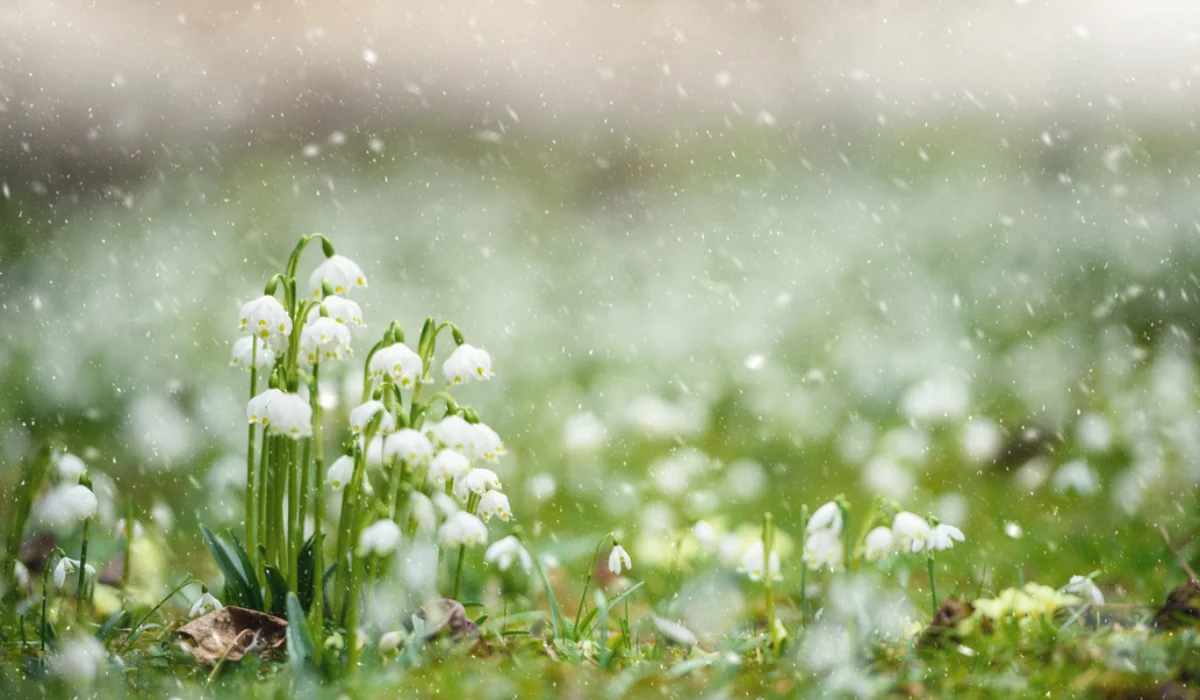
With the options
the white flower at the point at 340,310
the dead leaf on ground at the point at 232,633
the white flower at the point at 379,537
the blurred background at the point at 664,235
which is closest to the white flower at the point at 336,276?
the white flower at the point at 340,310

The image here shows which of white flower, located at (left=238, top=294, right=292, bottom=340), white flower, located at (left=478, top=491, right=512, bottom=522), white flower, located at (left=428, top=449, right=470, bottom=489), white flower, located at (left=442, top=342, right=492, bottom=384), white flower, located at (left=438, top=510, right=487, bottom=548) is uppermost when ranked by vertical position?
white flower, located at (left=238, top=294, right=292, bottom=340)

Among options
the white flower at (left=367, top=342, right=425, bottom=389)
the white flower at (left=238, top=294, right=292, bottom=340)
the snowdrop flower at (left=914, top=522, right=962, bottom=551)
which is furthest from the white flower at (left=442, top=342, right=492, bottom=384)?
the snowdrop flower at (left=914, top=522, right=962, bottom=551)

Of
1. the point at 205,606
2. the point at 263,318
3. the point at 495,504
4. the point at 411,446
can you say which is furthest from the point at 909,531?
the point at 205,606

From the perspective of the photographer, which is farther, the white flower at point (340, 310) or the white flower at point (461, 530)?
the white flower at point (340, 310)

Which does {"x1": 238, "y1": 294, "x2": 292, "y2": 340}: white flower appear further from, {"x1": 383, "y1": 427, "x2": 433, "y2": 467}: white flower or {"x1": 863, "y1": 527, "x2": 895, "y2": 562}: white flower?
{"x1": 863, "y1": 527, "x2": 895, "y2": 562}: white flower

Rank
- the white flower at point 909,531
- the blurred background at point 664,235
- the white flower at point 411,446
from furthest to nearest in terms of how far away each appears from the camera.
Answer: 1. the blurred background at point 664,235
2. the white flower at point 909,531
3. the white flower at point 411,446

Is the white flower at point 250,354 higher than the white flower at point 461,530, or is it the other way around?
the white flower at point 250,354

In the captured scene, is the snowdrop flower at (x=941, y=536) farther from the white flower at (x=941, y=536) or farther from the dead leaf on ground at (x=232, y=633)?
the dead leaf on ground at (x=232, y=633)

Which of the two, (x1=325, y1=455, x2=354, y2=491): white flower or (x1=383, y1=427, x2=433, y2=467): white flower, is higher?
(x1=383, y1=427, x2=433, y2=467): white flower
